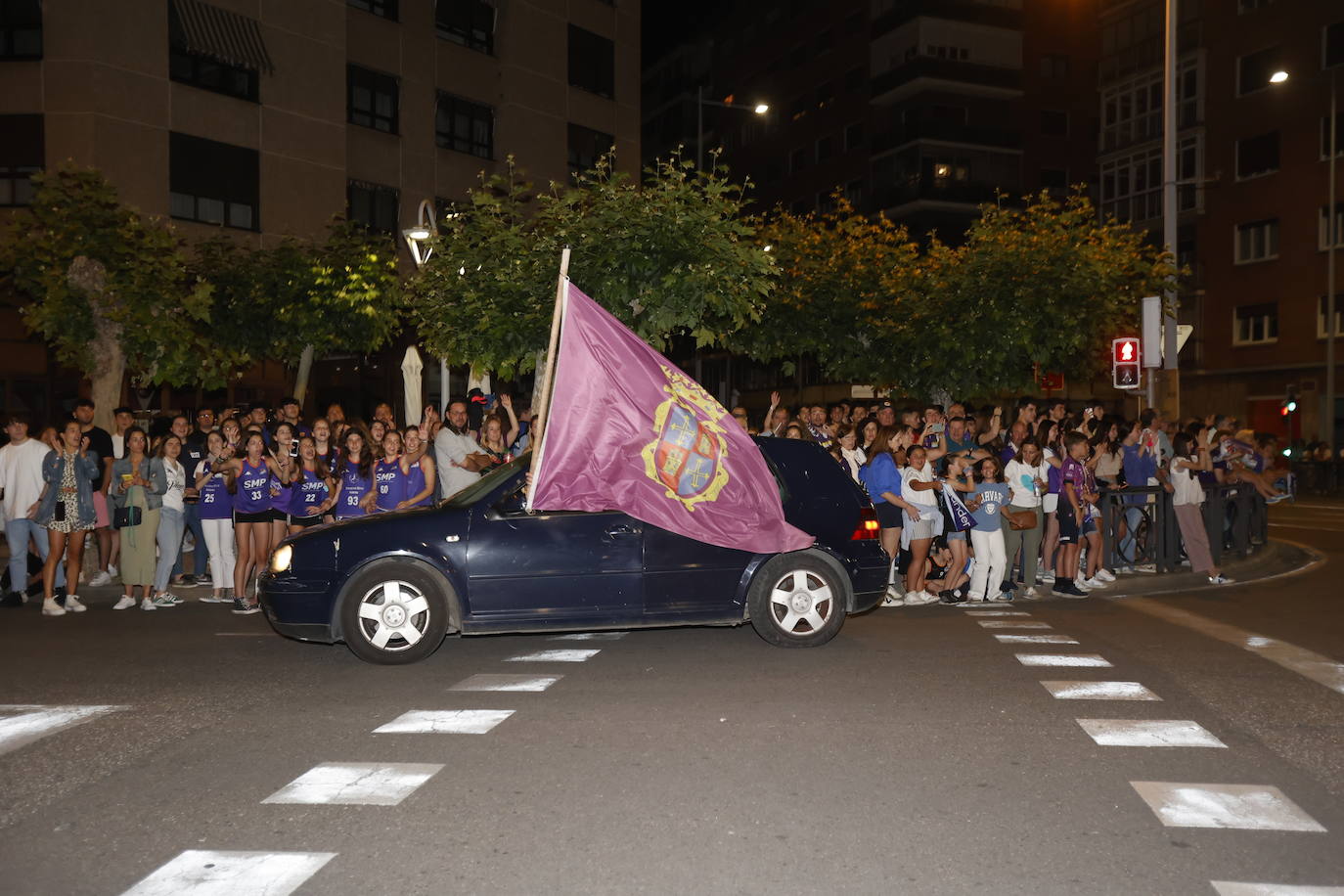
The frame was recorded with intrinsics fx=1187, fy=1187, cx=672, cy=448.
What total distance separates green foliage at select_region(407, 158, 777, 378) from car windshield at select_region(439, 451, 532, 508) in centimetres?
460

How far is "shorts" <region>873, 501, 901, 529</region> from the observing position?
11.6 meters

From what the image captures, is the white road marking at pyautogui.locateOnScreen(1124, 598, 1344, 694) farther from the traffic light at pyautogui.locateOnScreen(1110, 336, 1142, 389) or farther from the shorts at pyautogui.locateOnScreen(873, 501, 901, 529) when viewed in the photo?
the traffic light at pyautogui.locateOnScreen(1110, 336, 1142, 389)

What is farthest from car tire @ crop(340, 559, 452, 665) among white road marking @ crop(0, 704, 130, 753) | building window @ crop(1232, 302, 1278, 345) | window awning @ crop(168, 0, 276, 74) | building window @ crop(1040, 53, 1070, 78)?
building window @ crop(1040, 53, 1070, 78)

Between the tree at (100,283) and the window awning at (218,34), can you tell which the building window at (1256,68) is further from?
the tree at (100,283)

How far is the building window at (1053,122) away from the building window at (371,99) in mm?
36130

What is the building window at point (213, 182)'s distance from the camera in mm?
23688

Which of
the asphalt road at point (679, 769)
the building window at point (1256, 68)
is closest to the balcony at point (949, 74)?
the building window at point (1256, 68)

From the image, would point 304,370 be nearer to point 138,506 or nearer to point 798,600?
point 138,506

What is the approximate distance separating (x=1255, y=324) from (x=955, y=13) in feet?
65.2

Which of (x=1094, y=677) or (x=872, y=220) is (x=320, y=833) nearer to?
(x=1094, y=677)

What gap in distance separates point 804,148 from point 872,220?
28.9 ft

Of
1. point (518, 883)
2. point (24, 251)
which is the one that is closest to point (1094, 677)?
point (518, 883)

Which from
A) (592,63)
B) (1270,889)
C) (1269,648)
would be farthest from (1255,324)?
(1270,889)

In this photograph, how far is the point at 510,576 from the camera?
831 cm
